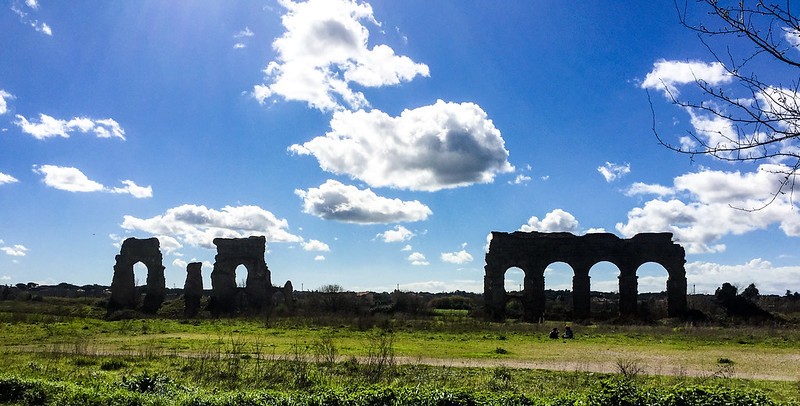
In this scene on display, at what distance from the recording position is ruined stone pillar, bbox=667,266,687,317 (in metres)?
36.7

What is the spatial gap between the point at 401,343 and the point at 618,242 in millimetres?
22331

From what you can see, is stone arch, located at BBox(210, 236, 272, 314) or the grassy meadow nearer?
the grassy meadow

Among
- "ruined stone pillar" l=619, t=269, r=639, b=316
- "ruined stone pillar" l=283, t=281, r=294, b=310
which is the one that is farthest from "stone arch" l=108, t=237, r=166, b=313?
"ruined stone pillar" l=619, t=269, r=639, b=316

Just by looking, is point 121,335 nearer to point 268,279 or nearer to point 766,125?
point 268,279

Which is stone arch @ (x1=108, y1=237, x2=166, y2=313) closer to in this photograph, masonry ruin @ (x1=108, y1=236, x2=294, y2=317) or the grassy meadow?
masonry ruin @ (x1=108, y1=236, x2=294, y2=317)

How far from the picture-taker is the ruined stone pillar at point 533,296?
38.4 meters

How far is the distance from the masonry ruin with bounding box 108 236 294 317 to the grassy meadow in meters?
14.2

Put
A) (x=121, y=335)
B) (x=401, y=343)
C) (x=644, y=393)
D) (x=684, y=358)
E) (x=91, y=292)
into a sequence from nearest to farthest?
1. (x=644, y=393)
2. (x=684, y=358)
3. (x=401, y=343)
4. (x=121, y=335)
5. (x=91, y=292)

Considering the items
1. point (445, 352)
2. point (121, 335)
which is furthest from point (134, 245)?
point (445, 352)

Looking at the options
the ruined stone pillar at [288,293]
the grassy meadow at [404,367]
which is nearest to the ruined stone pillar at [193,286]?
the ruined stone pillar at [288,293]

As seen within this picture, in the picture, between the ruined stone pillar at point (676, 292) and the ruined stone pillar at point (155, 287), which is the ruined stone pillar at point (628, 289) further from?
the ruined stone pillar at point (155, 287)

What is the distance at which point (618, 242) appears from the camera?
125 feet

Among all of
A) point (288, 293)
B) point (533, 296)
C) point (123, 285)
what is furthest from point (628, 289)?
point (123, 285)

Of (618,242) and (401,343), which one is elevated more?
(618,242)
